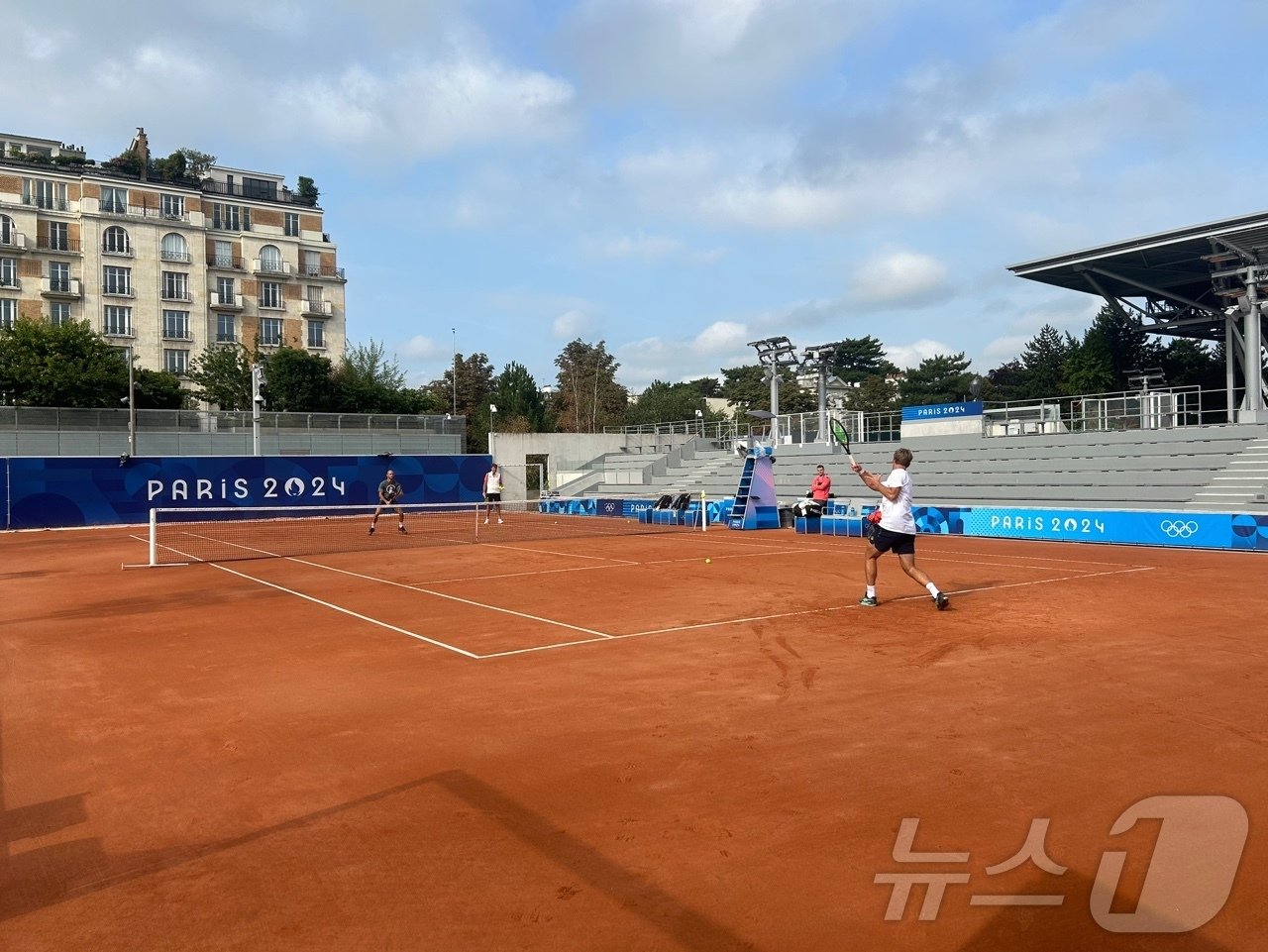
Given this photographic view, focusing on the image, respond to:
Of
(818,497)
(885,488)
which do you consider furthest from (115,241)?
(885,488)

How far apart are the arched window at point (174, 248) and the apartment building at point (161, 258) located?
0.26 feet

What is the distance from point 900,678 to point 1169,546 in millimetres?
16403

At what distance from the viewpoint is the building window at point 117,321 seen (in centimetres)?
6788

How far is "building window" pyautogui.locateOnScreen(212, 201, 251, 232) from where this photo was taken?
73688 millimetres

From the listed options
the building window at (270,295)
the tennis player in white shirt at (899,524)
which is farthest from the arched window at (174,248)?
the tennis player in white shirt at (899,524)

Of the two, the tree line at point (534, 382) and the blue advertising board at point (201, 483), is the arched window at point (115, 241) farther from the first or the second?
the blue advertising board at point (201, 483)

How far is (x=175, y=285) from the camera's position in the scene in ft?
232

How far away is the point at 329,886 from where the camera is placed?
4.04 metres

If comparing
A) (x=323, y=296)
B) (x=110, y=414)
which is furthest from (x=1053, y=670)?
(x=323, y=296)

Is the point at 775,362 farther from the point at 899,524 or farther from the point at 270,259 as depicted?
the point at 270,259

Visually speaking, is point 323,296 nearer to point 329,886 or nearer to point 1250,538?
point 1250,538

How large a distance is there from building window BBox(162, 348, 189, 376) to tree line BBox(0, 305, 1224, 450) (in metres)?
2.54

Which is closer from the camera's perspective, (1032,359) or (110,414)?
(110,414)

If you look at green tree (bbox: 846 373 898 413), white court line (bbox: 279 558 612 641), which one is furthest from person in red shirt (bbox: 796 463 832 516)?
green tree (bbox: 846 373 898 413)
